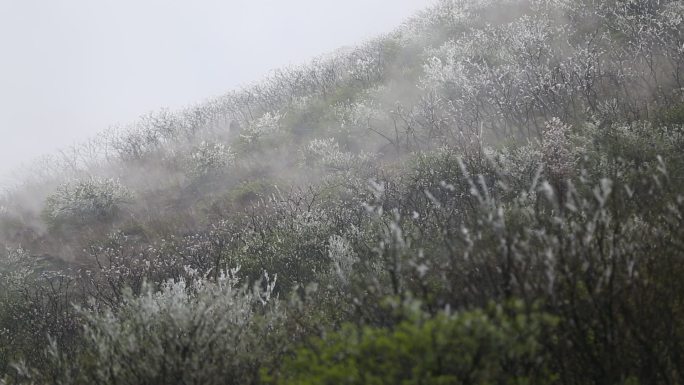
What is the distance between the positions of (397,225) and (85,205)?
12.7 m

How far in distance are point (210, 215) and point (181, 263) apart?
3.43 m

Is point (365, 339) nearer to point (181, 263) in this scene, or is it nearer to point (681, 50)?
point (181, 263)

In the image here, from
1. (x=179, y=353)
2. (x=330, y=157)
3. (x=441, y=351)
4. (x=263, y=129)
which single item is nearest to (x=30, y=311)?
(x=179, y=353)

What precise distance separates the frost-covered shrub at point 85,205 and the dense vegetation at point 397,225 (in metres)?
0.08

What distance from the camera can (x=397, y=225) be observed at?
453cm

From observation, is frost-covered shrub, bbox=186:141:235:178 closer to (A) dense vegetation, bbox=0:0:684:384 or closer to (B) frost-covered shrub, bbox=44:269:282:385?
(A) dense vegetation, bbox=0:0:684:384

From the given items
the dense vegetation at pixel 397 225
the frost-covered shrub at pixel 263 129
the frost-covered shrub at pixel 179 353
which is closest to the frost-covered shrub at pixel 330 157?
the dense vegetation at pixel 397 225

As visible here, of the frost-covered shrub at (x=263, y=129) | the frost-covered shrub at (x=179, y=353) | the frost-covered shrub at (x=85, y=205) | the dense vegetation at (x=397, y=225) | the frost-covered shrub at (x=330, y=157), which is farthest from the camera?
the frost-covered shrub at (x=263, y=129)

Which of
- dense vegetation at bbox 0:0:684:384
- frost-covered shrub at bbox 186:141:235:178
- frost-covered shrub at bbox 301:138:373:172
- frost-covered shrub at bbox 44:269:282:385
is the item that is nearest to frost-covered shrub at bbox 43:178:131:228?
dense vegetation at bbox 0:0:684:384

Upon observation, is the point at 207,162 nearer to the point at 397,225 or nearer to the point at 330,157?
the point at 330,157

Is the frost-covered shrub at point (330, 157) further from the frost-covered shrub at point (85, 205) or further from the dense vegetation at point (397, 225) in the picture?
the frost-covered shrub at point (85, 205)

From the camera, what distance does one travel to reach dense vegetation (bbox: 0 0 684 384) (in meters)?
3.22

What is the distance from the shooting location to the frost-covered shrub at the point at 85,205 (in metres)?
14.0

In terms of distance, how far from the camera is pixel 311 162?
14.8 m
